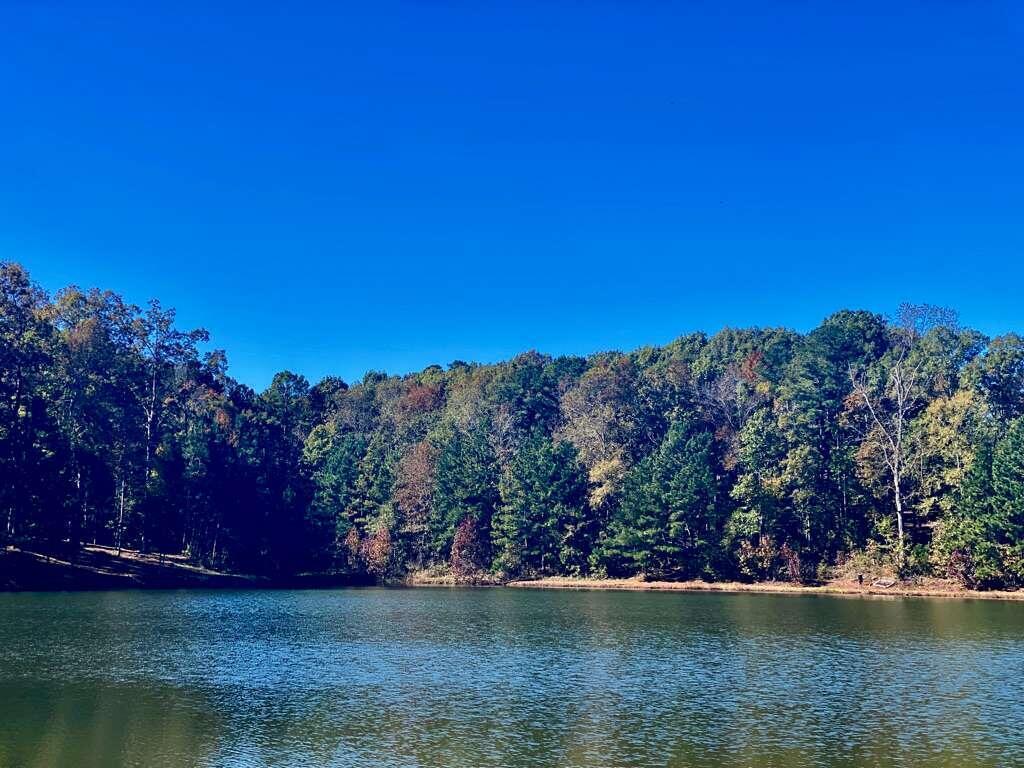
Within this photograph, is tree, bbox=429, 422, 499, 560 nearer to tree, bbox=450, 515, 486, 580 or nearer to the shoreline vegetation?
tree, bbox=450, 515, 486, 580

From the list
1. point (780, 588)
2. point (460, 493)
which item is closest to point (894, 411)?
point (780, 588)

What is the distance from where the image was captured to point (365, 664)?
4050cm

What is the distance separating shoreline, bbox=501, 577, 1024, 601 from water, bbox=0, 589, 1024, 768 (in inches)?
555

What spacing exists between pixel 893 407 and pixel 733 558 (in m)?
23.8

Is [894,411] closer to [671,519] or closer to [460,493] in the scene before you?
[671,519]

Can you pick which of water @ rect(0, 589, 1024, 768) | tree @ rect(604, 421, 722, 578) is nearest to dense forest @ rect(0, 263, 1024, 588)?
tree @ rect(604, 421, 722, 578)

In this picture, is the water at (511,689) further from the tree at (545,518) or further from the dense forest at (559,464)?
the tree at (545,518)

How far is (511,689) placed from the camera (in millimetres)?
34906

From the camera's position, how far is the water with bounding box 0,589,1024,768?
2581 centimetres

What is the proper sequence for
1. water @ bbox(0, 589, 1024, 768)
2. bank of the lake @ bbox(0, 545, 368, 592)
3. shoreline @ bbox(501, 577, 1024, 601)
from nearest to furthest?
water @ bbox(0, 589, 1024, 768)
shoreline @ bbox(501, 577, 1024, 601)
bank of the lake @ bbox(0, 545, 368, 592)

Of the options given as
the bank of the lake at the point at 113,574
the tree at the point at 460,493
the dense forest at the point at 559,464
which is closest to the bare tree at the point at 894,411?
the dense forest at the point at 559,464

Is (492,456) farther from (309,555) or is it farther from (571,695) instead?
(571,695)

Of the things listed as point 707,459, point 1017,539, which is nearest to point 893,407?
point 707,459

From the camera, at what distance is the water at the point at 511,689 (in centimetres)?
2581
